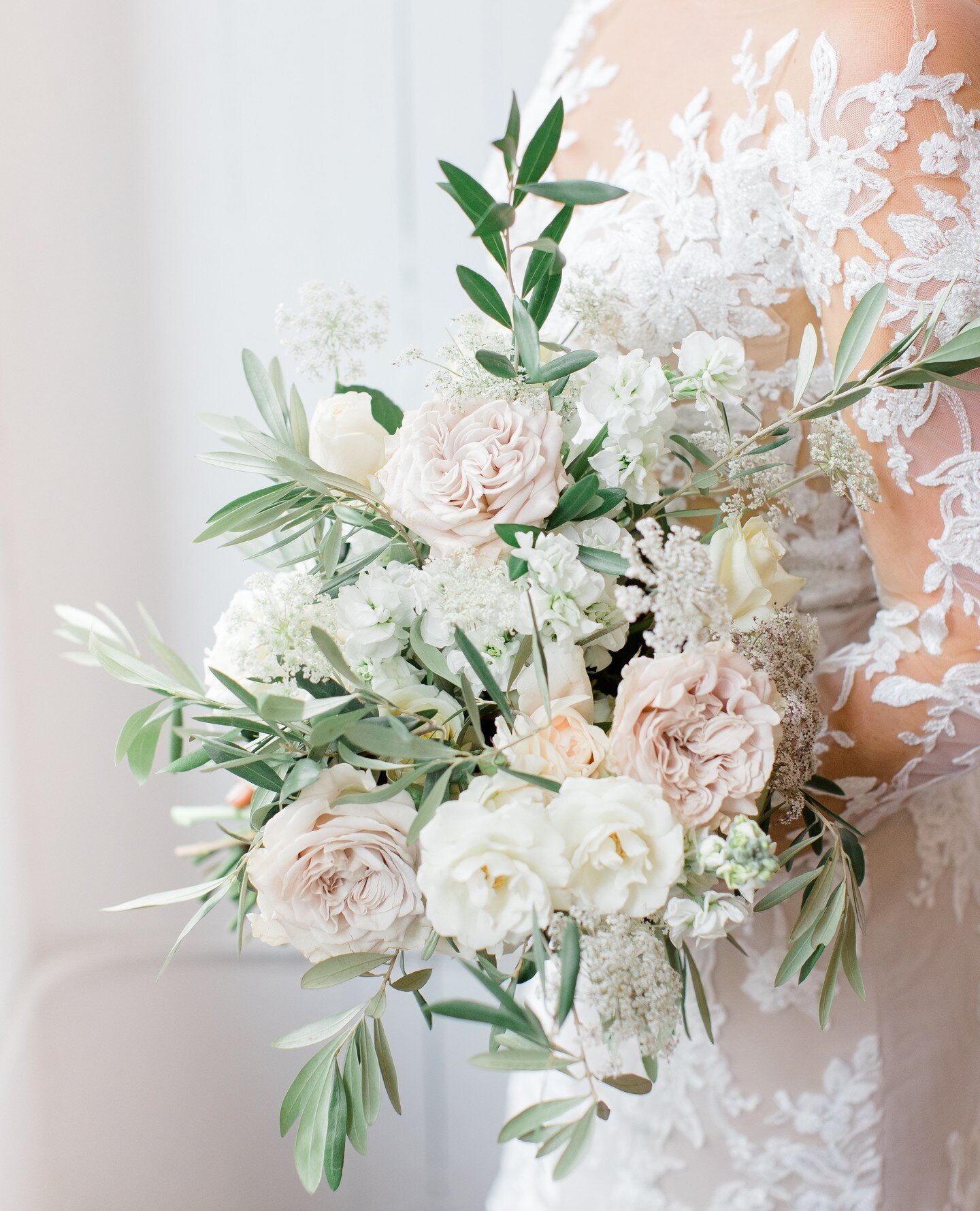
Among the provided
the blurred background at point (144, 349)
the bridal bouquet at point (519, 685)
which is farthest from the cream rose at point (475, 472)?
the blurred background at point (144, 349)

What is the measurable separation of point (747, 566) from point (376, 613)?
24 cm

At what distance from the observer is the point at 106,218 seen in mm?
1344

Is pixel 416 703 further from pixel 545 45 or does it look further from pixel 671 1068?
pixel 545 45

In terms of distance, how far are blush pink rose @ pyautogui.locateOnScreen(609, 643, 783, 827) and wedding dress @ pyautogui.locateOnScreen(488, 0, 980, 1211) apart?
0.27 m

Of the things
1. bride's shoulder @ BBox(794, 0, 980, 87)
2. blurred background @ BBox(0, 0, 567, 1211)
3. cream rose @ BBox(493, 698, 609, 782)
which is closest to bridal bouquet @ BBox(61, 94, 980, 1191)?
cream rose @ BBox(493, 698, 609, 782)

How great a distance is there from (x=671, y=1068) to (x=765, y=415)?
2.07ft

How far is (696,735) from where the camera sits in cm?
56

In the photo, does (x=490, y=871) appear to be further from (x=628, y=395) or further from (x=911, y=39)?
(x=911, y=39)

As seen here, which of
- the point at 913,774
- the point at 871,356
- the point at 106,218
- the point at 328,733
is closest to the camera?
the point at 328,733

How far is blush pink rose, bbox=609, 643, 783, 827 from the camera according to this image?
55 centimetres

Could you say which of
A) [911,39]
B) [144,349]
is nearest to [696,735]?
[911,39]

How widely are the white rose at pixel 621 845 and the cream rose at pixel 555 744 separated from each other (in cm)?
3

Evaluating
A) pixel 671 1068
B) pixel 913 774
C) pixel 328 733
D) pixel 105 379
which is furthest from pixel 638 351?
pixel 105 379

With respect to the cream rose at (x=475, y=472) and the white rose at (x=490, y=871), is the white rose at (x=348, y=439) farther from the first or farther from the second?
the white rose at (x=490, y=871)
